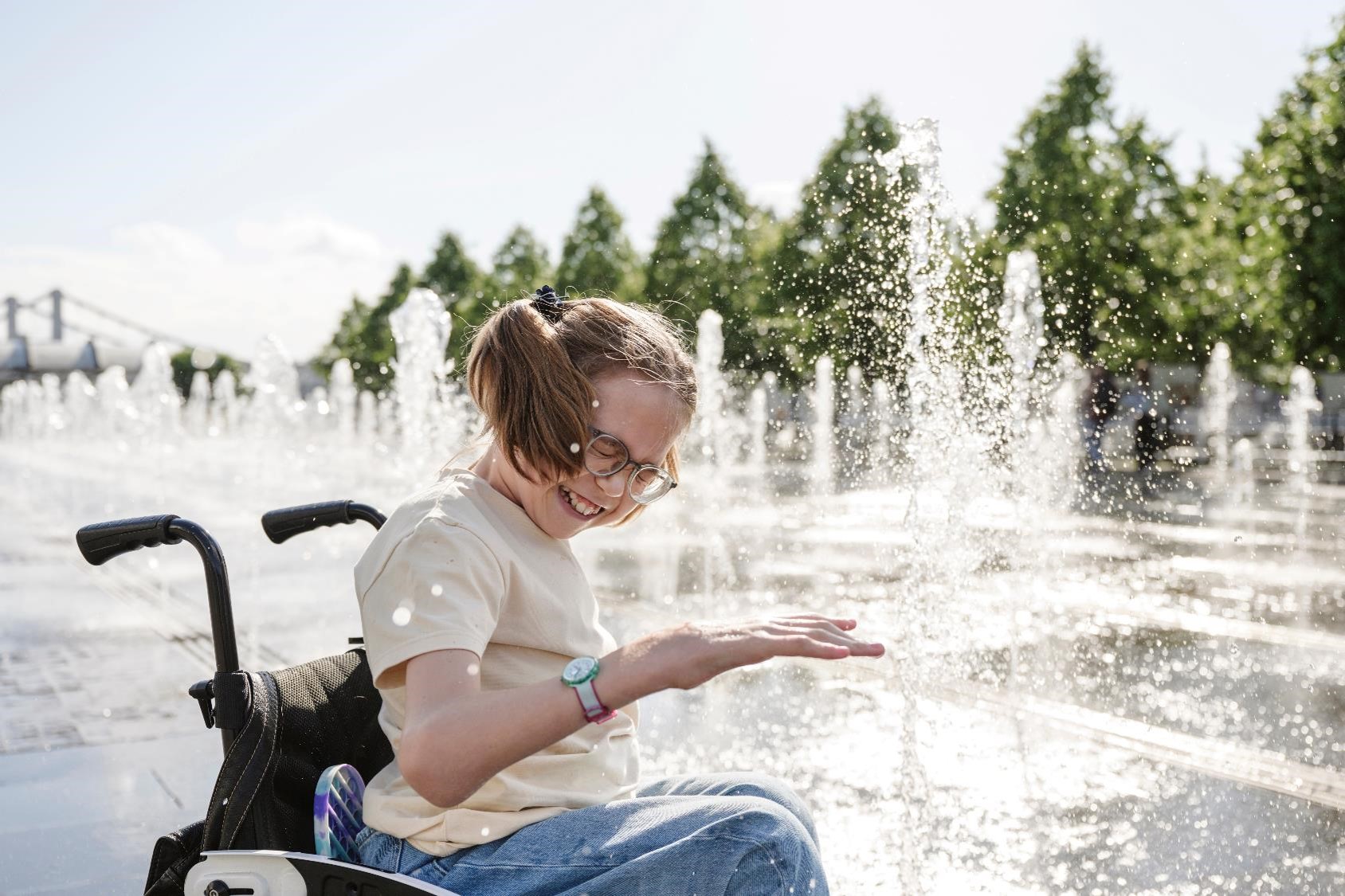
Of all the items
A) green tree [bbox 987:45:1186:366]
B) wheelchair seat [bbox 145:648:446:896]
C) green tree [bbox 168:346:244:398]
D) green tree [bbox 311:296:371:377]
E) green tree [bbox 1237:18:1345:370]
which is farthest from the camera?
green tree [bbox 168:346:244:398]

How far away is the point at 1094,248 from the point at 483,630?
27.0 m

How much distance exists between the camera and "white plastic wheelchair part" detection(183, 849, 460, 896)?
1.57 m

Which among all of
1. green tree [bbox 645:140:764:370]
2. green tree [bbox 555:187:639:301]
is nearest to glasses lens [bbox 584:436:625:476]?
green tree [bbox 645:140:764:370]

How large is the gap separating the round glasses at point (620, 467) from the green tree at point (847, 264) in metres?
28.7

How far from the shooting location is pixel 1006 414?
68.6 feet

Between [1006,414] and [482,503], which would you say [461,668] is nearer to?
[482,503]

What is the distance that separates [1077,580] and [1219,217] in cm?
2408

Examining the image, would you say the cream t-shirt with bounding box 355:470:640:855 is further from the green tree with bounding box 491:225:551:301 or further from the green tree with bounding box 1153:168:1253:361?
the green tree with bounding box 491:225:551:301

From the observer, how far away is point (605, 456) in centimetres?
169

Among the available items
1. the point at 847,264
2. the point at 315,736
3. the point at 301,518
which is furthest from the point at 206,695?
the point at 847,264

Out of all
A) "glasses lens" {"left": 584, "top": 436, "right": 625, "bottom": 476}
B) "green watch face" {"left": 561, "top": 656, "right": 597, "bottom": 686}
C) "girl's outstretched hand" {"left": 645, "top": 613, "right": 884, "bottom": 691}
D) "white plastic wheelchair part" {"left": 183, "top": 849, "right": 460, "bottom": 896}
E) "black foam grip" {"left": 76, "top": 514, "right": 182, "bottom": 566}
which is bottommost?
"white plastic wheelchair part" {"left": 183, "top": 849, "right": 460, "bottom": 896}

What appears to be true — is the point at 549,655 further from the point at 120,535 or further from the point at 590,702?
the point at 120,535

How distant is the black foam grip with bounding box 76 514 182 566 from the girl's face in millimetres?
562

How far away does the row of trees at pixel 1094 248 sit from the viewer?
25969 millimetres
